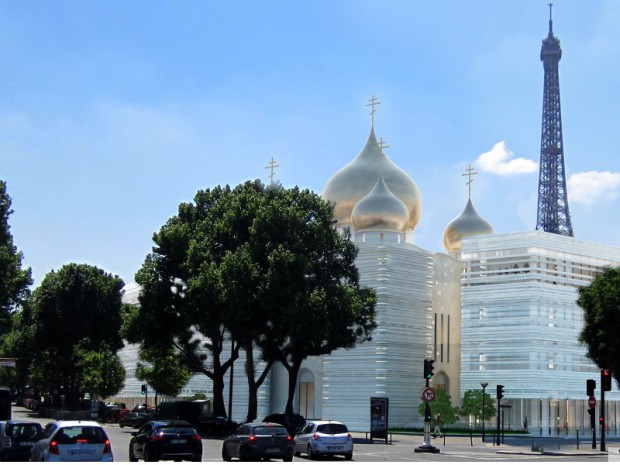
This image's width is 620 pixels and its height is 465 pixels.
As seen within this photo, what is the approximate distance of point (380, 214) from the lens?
6800 cm

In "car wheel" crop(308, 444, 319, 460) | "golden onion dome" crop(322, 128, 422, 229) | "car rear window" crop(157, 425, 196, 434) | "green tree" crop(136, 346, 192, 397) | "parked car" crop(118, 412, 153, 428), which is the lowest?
"parked car" crop(118, 412, 153, 428)

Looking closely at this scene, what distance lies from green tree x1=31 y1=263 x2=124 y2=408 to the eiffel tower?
217 ft

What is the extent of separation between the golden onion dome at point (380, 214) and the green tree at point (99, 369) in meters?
27.8

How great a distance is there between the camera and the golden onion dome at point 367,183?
3095 inches

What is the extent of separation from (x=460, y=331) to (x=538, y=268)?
27.1 ft

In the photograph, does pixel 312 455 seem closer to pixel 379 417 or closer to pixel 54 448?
pixel 54 448

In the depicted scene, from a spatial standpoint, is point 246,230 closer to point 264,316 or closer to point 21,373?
point 264,316

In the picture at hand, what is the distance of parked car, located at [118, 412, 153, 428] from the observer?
58.7m

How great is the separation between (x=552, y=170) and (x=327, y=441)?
103 m

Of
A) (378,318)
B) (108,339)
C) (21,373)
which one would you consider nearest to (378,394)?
(378,318)

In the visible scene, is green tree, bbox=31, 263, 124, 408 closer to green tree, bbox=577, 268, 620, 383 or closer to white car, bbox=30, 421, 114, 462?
green tree, bbox=577, 268, 620, 383

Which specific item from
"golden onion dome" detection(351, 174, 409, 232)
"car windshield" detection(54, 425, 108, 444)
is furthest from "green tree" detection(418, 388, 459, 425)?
"car windshield" detection(54, 425, 108, 444)

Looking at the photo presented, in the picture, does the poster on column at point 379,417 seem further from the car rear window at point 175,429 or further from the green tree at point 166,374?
the green tree at point 166,374

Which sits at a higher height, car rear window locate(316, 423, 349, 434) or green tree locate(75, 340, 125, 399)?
green tree locate(75, 340, 125, 399)
